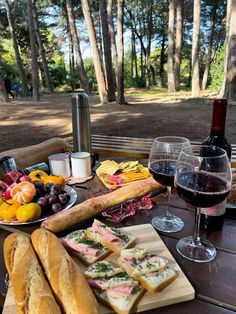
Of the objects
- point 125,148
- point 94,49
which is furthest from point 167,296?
point 94,49

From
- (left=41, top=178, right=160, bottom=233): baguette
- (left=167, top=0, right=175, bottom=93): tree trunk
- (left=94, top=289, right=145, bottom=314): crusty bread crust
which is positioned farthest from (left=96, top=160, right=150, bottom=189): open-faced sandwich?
(left=167, top=0, right=175, bottom=93): tree trunk

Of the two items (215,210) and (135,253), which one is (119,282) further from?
(215,210)

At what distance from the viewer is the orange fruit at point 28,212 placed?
113cm

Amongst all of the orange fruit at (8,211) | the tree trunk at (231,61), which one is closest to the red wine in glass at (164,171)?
the orange fruit at (8,211)

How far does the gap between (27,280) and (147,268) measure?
33 centimetres

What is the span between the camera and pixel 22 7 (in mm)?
23844

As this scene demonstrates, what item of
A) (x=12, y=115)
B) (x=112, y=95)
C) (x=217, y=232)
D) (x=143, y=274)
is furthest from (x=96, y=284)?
(x=112, y=95)

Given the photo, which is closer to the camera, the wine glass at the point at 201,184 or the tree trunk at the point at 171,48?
the wine glass at the point at 201,184

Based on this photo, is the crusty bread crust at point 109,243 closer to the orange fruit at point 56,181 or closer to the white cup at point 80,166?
the orange fruit at point 56,181

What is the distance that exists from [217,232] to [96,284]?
22.1 inches

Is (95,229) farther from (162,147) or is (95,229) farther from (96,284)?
(162,147)

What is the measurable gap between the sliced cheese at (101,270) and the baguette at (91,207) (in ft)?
0.87

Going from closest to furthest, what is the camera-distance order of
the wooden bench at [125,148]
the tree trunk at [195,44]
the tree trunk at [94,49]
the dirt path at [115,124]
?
Result: the wooden bench at [125,148] < the dirt path at [115,124] < the tree trunk at [94,49] < the tree trunk at [195,44]

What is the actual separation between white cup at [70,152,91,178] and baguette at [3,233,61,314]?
0.75 m
